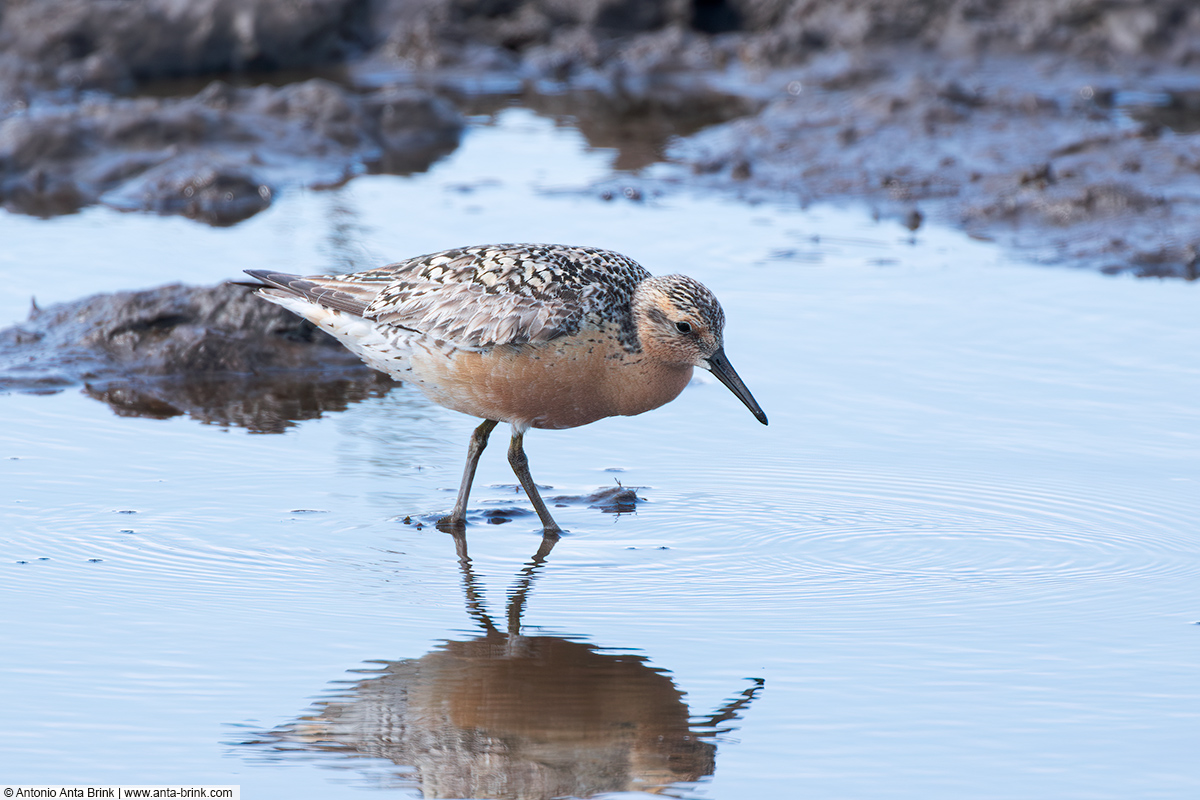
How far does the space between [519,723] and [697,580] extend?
1.27m

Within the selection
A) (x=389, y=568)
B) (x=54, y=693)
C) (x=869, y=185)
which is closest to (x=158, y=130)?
(x=869, y=185)

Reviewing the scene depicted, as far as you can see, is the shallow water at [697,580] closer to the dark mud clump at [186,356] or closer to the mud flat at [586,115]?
the dark mud clump at [186,356]

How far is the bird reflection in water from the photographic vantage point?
4695 mm

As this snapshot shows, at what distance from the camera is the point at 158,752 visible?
4703 millimetres

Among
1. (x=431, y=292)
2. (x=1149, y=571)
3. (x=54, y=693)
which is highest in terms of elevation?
(x=431, y=292)

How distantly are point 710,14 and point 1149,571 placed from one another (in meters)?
12.7

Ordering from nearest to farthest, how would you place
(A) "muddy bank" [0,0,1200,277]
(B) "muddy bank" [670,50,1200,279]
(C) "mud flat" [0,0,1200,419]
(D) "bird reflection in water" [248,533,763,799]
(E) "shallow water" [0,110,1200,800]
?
1. (D) "bird reflection in water" [248,533,763,799]
2. (E) "shallow water" [0,110,1200,800]
3. (C) "mud flat" [0,0,1200,419]
4. (B) "muddy bank" [670,50,1200,279]
5. (A) "muddy bank" [0,0,1200,277]

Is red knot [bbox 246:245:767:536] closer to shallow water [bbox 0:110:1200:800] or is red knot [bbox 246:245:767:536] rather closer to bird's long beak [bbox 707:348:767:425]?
bird's long beak [bbox 707:348:767:425]

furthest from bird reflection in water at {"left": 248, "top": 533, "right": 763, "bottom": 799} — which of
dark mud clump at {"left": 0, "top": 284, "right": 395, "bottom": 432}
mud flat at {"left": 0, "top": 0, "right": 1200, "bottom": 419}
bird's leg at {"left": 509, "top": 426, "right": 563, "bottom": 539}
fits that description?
dark mud clump at {"left": 0, "top": 284, "right": 395, "bottom": 432}

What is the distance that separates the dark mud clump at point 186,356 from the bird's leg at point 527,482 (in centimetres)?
174

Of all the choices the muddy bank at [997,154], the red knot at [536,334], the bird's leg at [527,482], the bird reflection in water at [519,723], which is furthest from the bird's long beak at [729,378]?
the muddy bank at [997,154]

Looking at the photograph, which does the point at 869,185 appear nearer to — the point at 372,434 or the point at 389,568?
the point at 372,434

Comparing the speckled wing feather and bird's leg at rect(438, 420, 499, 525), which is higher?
the speckled wing feather

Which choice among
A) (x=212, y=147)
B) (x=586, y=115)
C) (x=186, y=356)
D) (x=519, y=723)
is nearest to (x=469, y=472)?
(x=519, y=723)
